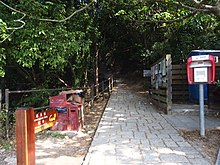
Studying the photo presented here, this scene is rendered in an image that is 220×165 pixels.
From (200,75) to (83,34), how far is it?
12.0 feet

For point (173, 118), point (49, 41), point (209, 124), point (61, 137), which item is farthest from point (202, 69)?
point (49, 41)

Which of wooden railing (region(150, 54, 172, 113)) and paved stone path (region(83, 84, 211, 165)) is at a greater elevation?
wooden railing (region(150, 54, 172, 113))

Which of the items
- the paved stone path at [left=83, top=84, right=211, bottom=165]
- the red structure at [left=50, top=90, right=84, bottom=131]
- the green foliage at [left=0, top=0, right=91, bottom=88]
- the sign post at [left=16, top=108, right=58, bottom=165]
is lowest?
the paved stone path at [left=83, top=84, right=211, bottom=165]

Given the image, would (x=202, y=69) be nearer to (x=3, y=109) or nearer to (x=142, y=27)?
(x=3, y=109)

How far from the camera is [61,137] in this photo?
477cm

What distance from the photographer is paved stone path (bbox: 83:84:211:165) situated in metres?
3.18

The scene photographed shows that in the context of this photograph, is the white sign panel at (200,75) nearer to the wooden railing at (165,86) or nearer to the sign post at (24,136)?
the wooden railing at (165,86)

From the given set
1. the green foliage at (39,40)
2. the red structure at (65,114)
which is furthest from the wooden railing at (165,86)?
the red structure at (65,114)

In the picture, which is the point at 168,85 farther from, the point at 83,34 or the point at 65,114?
the point at 65,114

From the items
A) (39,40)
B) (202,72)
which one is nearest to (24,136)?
(202,72)

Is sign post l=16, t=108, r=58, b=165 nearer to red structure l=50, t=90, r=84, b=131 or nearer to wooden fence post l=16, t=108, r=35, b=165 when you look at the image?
wooden fence post l=16, t=108, r=35, b=165

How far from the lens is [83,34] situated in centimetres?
671

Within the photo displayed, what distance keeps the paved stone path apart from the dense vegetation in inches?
92.2

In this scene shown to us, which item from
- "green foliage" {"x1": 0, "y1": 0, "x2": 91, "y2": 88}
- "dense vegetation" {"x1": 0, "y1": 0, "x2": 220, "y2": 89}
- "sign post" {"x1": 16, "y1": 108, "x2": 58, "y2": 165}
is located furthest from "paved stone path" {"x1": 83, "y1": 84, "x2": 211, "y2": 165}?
"dense vegetation" {"x1": 0, "y1": 0, "x2": 220, "y2": 89}
